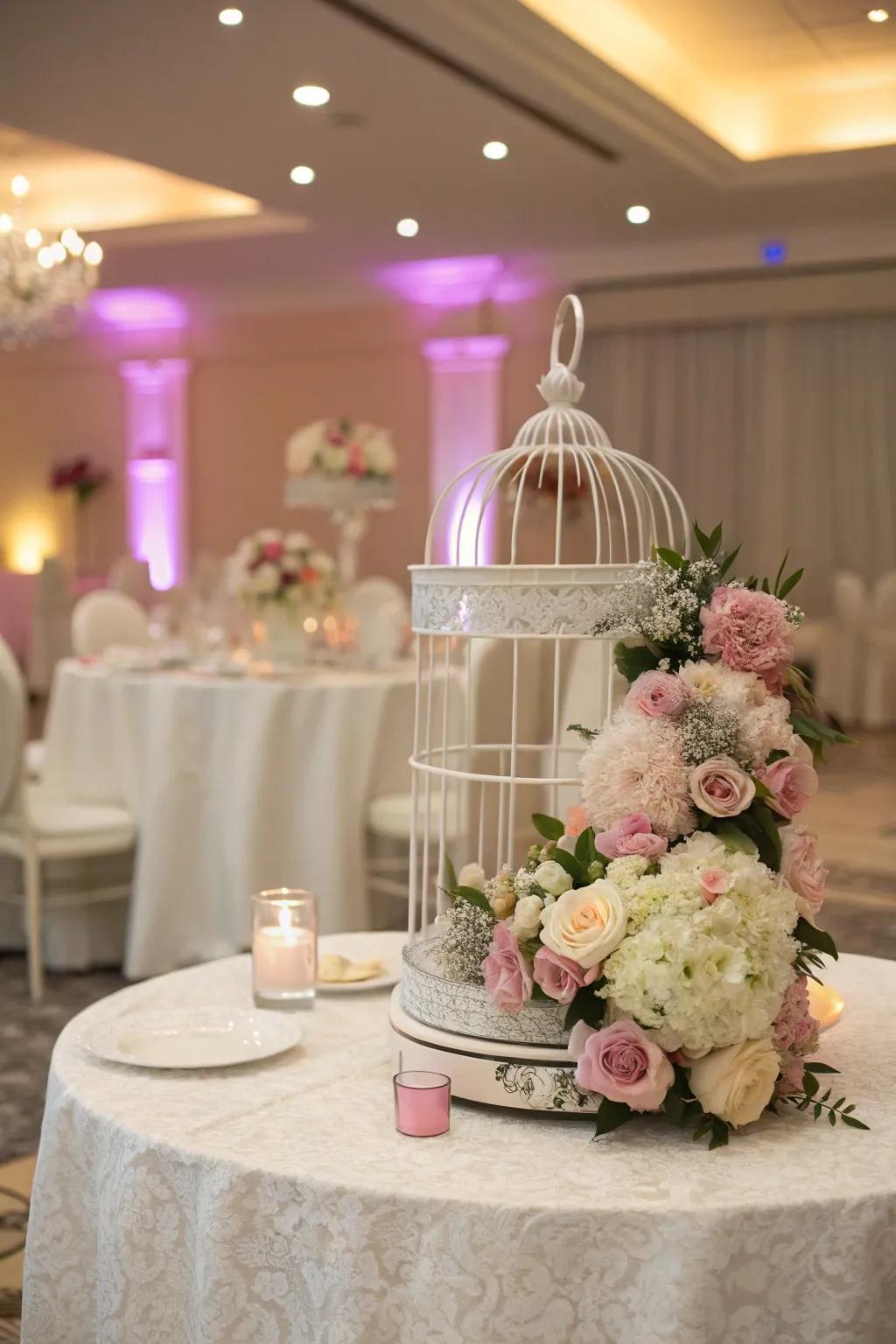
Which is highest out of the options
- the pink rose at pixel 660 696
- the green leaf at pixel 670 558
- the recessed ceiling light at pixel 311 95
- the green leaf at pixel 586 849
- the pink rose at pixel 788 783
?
the recessed ceiling light at pixel 311 95

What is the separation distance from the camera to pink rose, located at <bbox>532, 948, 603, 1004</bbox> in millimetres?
1616

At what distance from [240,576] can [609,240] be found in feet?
18.2

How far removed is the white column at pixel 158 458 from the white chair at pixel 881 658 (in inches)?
223

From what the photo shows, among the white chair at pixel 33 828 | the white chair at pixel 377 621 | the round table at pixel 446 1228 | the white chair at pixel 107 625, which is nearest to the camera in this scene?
the round table at pixel 446 1228

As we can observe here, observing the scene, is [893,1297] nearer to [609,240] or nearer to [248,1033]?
[248,1033]

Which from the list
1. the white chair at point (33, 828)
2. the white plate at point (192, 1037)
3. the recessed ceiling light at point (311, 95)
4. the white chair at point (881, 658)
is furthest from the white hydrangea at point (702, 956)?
the white chair at point (881, 658)

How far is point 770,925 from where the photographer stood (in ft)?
5.27

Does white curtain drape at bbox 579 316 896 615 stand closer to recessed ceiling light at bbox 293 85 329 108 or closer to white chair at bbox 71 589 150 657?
recessed ceiling light at bbox 293 85 329 108

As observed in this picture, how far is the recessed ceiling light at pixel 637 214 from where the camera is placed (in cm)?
897

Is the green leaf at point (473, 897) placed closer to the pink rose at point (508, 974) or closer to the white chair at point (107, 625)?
the pink rose at point (508, 974)

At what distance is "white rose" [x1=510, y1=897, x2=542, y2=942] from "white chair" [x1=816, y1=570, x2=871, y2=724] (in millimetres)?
9444

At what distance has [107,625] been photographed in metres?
6.44

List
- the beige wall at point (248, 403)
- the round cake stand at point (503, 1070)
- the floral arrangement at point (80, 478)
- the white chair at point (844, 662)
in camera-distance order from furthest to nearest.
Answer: the floral arrangement at point (80, 478)
the beige wall at point (248, 403)
the white chair at point (844, 662)
the round cake stand at point (503, 1070)

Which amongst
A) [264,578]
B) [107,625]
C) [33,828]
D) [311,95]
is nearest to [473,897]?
[33,828]
